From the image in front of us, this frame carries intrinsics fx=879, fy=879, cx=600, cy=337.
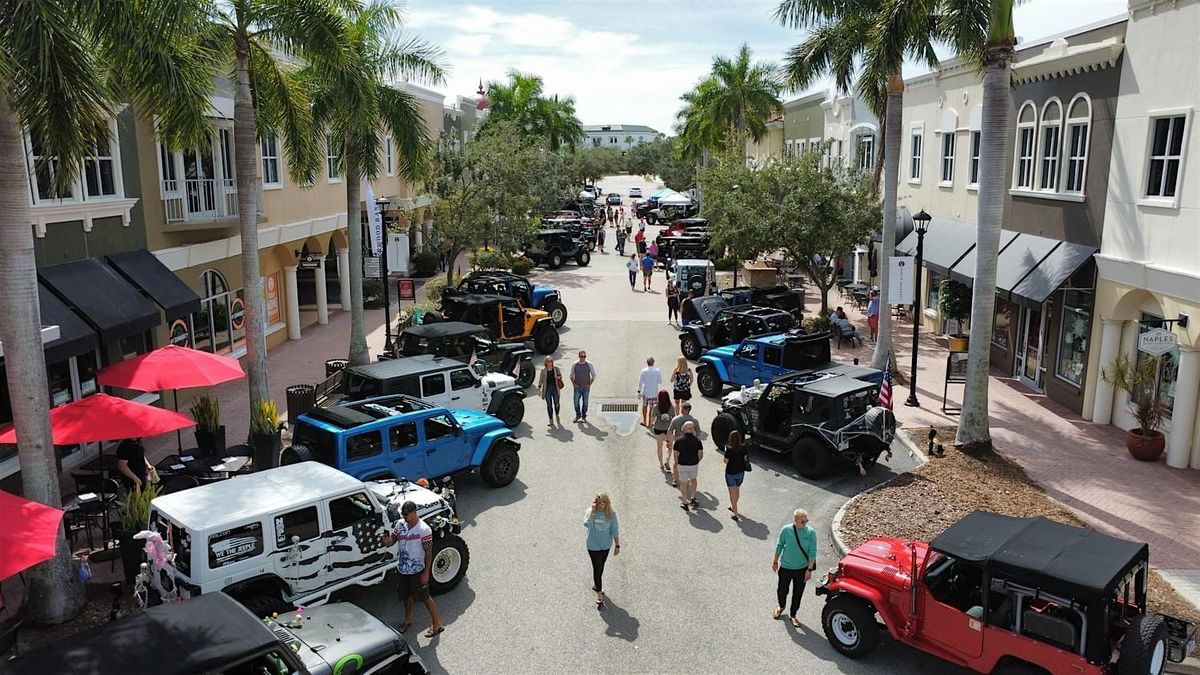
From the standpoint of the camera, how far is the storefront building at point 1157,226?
14609 millimetres

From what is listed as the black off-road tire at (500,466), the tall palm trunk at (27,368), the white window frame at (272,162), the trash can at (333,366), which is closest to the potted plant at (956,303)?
the black off-road tire at (500,466)

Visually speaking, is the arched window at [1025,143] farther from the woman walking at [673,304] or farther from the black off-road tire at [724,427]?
the woman walking at [673,304]

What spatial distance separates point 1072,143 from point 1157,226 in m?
3.86

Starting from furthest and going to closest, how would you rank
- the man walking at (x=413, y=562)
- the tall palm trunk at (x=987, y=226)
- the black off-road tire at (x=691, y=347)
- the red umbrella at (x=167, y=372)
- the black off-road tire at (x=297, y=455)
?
the black off-road tire at (x=691, y=347) < the tall palm trunk at (x=987, y=226) < the red umbrella at (x=167, y=372) < the black off-road tire at (x=297, y=455) < the man walking at (x=413, y=562)

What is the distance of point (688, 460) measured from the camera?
13055 millimetres

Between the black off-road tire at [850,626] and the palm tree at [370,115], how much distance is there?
41.8 ft

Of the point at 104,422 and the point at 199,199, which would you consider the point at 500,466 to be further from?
the point at 199,199

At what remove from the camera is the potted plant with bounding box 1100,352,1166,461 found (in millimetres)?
15133

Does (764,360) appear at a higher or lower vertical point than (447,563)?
higher

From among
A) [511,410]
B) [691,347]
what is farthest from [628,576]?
[691,347]

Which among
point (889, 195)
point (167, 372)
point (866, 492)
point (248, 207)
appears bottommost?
point (866, 492)

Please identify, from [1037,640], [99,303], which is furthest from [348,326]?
[1037,640]

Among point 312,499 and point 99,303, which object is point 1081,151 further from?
point 99,303

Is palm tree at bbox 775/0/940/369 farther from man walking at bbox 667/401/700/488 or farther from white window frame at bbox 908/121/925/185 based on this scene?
man walking at bbox 667/401/700/488
